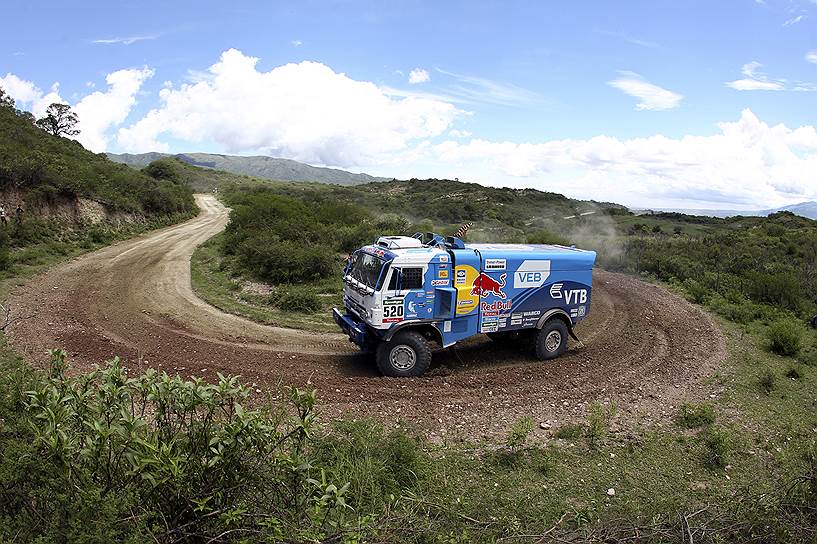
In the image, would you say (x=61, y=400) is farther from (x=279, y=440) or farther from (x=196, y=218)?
(x=196, y=218)

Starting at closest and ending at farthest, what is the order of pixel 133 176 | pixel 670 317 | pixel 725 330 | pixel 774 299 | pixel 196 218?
1. pixel 725 330
2. pixel 670 317
3. pixel 774 299
4. pixel 133 176
5. pixel 196 218

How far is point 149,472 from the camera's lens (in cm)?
318

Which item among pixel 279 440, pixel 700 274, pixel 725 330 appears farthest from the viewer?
pixel 700 274

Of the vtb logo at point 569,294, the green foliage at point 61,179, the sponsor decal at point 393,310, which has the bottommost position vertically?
the sponsor decal at point 393,310

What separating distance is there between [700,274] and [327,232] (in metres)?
18.1

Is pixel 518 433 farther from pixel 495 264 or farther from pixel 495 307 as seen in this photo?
pixel 495 264

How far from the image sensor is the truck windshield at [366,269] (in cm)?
1036

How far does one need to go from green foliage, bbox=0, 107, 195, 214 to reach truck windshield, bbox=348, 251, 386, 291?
1973 centimetres

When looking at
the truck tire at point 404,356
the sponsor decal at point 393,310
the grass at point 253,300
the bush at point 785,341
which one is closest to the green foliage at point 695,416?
the truck tire at point 404,356

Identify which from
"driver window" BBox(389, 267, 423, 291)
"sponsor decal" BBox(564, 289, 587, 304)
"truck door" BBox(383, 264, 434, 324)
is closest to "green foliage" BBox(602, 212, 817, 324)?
"sponsor decal" BBox(564, 289, 587, 304)

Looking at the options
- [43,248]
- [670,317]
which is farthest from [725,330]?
[43,248]

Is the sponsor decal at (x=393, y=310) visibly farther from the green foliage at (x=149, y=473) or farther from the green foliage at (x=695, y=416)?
the green foliage at (x=149, y=473)

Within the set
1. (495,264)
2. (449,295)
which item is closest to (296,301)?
(449,295)

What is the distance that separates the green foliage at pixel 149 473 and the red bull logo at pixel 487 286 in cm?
752
